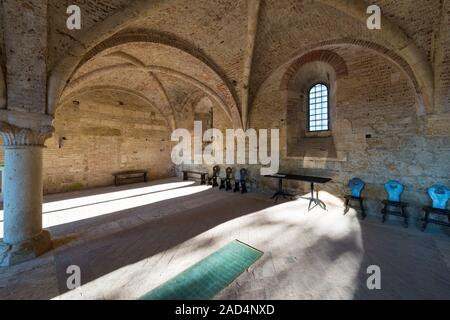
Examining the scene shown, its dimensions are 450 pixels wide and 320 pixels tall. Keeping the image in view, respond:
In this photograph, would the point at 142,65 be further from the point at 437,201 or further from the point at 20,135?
the point at 437,201

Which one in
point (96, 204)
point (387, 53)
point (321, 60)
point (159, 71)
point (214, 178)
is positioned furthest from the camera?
point (214, 178)

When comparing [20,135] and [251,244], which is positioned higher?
[20,135]

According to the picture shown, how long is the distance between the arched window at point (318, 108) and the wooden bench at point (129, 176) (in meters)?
7.91

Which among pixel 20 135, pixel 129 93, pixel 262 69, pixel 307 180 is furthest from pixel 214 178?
pixel 20 135

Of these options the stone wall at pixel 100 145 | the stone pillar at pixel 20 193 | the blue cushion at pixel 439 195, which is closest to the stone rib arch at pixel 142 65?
the stone wall at pixel 100 145

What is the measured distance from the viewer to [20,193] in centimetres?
260

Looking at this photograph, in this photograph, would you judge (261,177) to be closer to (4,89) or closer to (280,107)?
(280,107)

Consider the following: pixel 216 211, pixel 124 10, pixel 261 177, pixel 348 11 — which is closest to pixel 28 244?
pixel 216 211

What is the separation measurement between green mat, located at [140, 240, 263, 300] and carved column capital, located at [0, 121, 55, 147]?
270cm

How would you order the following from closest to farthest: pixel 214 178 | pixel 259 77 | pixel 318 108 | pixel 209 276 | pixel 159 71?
pixel 209 276 → pixel 318 108 → pixel 259 77 → pixel 159 71 → pixel 214 178

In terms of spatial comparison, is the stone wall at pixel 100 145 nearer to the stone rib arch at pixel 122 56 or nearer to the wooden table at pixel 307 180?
the stone rib arch at pixel 122 56

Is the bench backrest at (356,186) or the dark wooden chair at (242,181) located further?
the dark wooden chair at (242,181)

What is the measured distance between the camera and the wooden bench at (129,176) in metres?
8.26

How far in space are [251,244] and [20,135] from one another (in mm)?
3786
